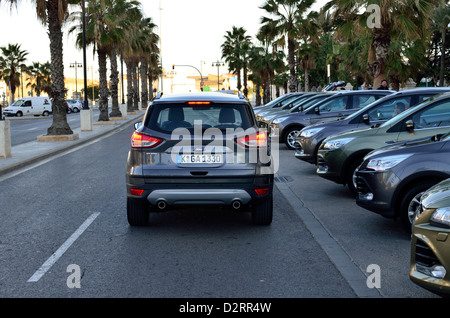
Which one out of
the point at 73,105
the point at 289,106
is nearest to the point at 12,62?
the point at 73,105

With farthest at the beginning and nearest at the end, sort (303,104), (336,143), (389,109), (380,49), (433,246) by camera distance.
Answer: (380,49) → (303,104) → (389,109) → (336,143) → (433,246)

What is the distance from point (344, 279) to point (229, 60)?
71788 millimetres

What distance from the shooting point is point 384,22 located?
21.9m

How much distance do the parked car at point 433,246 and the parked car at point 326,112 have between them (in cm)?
1061

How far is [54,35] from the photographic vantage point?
73.6ft

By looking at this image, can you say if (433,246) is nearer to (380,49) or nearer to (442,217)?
(442,217)

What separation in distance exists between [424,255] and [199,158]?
307 cm

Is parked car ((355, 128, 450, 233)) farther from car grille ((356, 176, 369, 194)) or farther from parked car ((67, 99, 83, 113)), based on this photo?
parked car ((67, 99, 83, 113))

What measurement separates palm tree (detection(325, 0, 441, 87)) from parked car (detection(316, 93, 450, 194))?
45.5 ft

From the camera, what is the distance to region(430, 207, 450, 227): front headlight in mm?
3943

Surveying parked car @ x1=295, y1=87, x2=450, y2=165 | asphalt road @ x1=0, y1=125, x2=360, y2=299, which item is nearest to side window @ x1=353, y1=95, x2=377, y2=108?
parked car @ x1=295, y1=87, x2=450, y2=165

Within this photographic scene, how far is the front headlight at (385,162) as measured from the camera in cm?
657

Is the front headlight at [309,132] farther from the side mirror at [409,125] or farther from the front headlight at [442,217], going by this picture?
the front headlight at [442,217]
